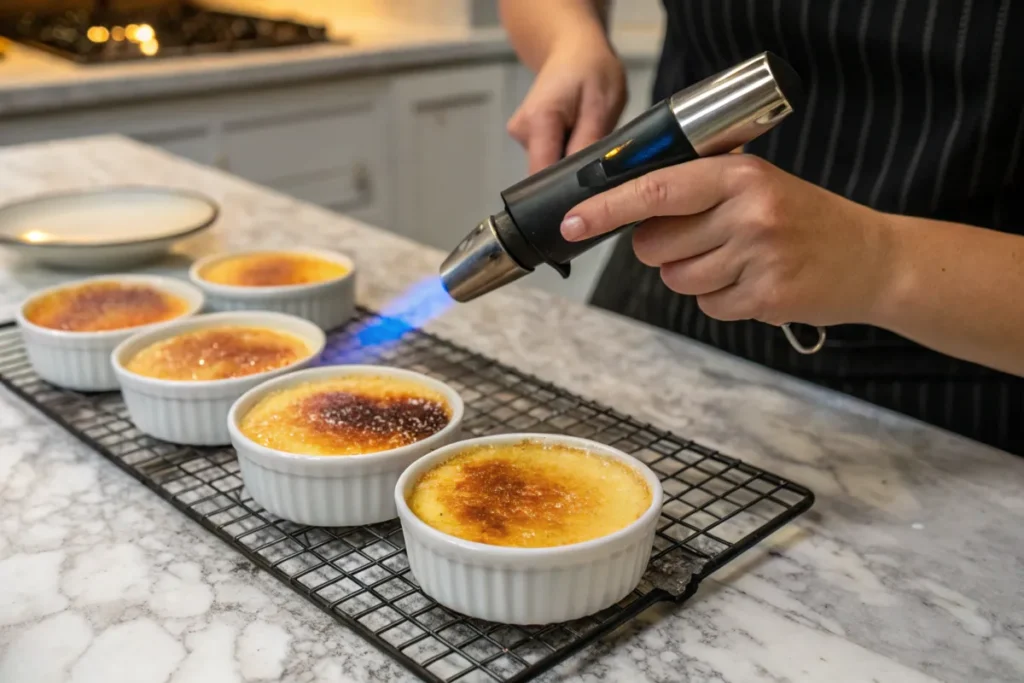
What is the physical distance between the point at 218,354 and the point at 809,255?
22.1 inches

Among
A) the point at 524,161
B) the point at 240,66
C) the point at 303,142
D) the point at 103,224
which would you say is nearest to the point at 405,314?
the point at 103,224

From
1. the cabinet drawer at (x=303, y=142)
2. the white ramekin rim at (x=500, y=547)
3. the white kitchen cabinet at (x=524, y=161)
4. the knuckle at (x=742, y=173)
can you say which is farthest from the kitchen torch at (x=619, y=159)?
the white kitchen cabinet at (x=524, y=161)

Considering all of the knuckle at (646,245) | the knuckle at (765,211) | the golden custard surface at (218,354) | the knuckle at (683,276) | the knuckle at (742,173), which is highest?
the knuckle at (742,173)

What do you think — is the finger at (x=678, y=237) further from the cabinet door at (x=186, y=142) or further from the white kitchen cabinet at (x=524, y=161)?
the white kitchen cabinet at (x=524, y=161)

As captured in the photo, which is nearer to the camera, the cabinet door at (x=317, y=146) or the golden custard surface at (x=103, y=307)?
the golden custard surface at (x=103, y=307)

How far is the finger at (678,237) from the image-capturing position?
757 millimetres

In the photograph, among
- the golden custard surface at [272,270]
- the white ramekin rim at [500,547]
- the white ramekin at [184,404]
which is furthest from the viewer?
the golden custard surface at [272,270]

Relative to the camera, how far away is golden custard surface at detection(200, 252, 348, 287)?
1.20m

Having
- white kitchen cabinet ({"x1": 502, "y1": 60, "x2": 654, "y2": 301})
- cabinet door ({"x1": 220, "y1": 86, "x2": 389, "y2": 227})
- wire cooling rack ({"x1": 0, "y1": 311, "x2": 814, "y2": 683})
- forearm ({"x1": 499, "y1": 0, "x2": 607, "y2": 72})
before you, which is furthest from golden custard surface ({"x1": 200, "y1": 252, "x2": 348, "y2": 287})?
white kitchen cabinet ({"x1": 502, "y1": 60, "x2": 654, "y2": 301})

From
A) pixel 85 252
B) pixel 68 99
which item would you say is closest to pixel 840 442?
pixel 85 252

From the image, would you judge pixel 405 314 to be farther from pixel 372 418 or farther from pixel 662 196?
pixel 662 196

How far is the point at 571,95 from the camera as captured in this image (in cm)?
111

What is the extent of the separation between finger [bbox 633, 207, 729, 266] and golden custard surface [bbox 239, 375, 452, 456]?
0.22 m

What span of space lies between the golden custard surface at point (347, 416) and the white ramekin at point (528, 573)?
16 centimetres
